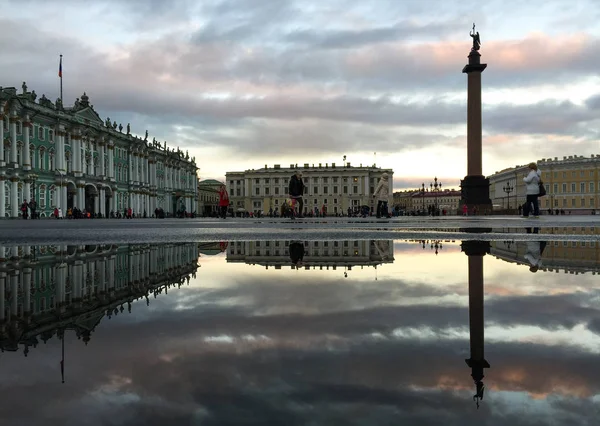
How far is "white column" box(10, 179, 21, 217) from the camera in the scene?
47.1 metres

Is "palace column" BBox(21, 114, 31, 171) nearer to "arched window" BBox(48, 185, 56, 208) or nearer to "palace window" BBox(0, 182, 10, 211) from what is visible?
"palace window" BBox(0, 182, 10, 211)

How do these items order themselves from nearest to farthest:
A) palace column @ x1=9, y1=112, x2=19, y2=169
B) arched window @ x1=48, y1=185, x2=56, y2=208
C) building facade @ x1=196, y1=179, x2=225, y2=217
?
palace column @ x1=9, y1=112, x2=19, y2=169 < arched window @ x1=48, y1=185, x2=56, y2=208 < building facade @ x1=196, y1=179, x2=225, y2=217

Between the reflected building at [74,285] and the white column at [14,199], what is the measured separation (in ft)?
153

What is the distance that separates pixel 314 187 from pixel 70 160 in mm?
89016

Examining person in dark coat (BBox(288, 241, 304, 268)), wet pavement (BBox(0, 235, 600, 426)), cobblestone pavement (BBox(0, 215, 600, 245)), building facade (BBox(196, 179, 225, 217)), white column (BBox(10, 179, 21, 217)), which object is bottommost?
wet pavement (BBox(0, 235, 600, 426))

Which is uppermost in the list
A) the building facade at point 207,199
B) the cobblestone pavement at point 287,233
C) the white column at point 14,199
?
the building facade at point 207,199

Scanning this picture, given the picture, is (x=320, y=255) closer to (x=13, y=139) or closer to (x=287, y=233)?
A: (x=287, y=233)

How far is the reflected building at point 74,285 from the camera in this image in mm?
2191

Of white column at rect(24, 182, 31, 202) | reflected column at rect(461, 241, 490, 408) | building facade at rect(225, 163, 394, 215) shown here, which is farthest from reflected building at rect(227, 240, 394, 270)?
building facade at rect(225, 163, 394, 215)

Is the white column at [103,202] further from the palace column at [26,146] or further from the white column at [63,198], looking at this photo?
the palace column at [26,146]

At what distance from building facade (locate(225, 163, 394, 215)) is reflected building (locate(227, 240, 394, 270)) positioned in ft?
421

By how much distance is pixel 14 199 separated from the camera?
47.1m

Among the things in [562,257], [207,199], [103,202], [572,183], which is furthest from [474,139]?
[207,199]

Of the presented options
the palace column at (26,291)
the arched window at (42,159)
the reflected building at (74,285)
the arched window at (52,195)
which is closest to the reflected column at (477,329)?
the reflected building at (74,285)
